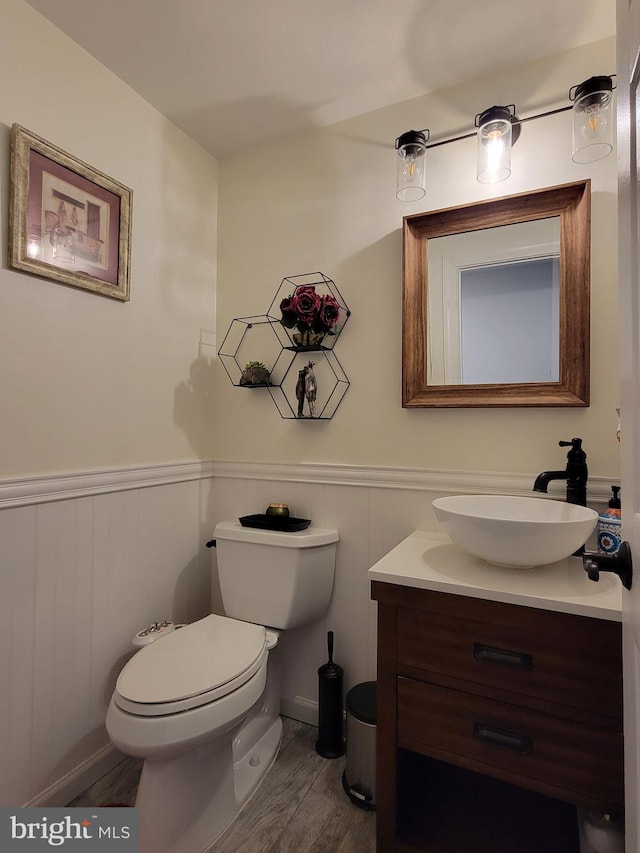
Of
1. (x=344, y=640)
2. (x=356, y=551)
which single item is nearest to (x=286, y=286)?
(x=356, y=551)

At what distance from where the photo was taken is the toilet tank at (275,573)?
5.24 feet

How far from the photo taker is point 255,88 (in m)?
1.65

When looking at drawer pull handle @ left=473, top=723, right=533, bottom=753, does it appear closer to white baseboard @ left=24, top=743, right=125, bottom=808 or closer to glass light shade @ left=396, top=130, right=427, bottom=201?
white baseboard @ left=24, top=743, right=125, bottom=808

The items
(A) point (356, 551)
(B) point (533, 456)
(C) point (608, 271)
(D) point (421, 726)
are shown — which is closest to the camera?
(D) point (421, 726)

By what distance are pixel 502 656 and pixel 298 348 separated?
1240 mm

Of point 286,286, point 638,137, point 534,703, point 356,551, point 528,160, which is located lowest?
point 534,703

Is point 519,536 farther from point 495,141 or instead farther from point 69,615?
point 69,615

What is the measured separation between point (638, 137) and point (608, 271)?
801mm

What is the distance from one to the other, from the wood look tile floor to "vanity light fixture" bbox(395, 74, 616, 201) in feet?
6.64

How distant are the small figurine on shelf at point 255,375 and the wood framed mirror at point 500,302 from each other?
60cm

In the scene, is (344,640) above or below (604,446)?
below

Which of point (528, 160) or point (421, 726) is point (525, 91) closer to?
point (528, 160)

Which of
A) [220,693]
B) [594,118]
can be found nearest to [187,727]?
[220,693]
